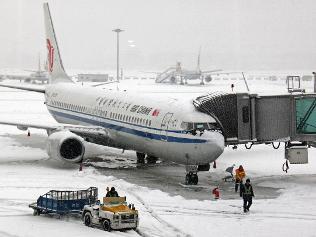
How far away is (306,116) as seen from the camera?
104 ft

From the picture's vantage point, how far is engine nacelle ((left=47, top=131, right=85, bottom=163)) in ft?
113

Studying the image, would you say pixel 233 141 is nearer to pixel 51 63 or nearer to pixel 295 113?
pixel 295 113

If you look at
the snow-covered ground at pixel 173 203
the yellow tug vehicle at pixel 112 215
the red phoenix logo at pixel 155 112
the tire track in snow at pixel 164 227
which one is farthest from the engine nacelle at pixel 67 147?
the yellow tug vehicle at pixel 112 215

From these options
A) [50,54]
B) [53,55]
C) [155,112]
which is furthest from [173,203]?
[50,54]

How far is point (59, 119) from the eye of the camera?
47.5m

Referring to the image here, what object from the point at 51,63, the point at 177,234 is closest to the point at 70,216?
the point at 177,234

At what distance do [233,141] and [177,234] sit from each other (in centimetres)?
1111

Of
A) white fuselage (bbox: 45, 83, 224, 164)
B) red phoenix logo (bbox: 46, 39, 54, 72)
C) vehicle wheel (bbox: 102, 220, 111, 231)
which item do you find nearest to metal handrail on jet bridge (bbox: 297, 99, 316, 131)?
white fuselage (bbox: 45, 83, 224, 164)

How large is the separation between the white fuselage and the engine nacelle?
2859 mm

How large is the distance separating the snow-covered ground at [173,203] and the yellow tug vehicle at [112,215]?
35 centimetres

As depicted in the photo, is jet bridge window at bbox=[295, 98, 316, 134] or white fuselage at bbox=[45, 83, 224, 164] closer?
white fuselage at bbox=[45, 83, 224, 164]

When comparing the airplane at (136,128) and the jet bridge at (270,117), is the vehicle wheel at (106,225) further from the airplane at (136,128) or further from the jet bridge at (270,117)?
the jet bridge at (270,117)

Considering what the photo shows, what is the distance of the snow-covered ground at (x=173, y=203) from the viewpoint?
70.8 feet

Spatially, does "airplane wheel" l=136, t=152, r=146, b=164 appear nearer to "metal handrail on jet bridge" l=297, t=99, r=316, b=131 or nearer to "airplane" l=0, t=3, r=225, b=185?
"airplane" l=0, t=3, r=225, b=185
